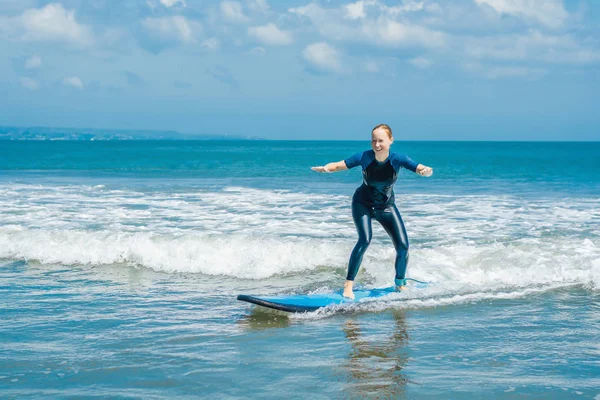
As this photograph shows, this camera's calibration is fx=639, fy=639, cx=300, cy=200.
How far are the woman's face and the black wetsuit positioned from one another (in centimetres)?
14

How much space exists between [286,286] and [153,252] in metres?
3.32

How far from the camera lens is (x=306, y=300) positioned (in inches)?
319

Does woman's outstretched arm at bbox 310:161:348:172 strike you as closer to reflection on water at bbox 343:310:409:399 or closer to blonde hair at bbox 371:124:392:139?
blonde hair at bbox 371:124:392:139

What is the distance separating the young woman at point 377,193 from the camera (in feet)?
25.7

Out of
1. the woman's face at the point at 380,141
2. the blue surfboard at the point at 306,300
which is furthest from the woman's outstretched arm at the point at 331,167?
the blue surfboard at the point at 306,300

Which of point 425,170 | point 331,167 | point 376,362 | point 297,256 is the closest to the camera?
point 376,362

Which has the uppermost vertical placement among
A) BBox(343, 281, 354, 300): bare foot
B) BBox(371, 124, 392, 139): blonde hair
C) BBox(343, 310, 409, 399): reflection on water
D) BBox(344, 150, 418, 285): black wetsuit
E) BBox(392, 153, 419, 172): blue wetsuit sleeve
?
BBox(371, 124, 392, 139): blonde hair

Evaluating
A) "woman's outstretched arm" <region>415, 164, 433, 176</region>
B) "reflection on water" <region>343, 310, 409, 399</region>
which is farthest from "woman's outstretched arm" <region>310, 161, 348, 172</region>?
"reflection on water" <region>343, 310, 409, 399</region>

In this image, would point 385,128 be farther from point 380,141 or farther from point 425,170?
point 425,170

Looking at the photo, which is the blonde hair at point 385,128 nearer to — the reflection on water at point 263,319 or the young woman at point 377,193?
the young woman at point 377,193

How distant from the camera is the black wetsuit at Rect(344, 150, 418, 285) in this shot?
796 cm

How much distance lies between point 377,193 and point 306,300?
1636 mm

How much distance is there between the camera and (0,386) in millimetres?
5371

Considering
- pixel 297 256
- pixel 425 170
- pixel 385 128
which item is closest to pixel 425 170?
pixel 425 170
